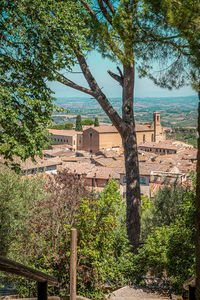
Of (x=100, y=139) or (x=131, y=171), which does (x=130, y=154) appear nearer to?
(x=131, y=171)

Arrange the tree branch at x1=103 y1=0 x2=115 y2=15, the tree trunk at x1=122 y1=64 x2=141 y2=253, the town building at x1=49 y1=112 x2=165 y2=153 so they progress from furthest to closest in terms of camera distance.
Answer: the town building at x1=49 y1=112 x2=165 y2=153
the tree trunk at x1=122 y1=64 x2=141 y2=253
the tree branch at x1=103 y1=0 x2=115 y2=15

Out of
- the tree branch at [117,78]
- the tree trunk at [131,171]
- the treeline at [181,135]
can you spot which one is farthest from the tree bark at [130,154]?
the treeline at [181,135]

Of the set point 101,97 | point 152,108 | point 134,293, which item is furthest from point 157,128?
point 134,293

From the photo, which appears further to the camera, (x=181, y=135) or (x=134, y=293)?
(x=181, y=135)

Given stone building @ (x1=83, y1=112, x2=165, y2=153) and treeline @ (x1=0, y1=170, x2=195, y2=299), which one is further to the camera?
stone building @ (x1=83, y1=112, x2=165, y2=153)

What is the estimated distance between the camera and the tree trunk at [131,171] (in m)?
5.22

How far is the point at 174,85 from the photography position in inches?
184

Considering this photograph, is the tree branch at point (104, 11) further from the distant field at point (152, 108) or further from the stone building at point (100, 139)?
the stone building at point (100, 139)

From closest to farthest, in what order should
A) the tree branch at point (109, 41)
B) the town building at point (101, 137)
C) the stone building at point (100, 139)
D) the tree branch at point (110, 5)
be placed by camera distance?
1. the tree branch at point (109, 41)
2. the tree branch at point (110, 5)
3. the stone building at point (100, 139)
4. the town building at point (101, 137)

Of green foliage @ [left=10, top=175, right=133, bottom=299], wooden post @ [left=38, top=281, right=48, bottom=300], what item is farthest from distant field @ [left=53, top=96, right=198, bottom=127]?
wooden post @ [left=38, top=281, right=48, bottom=300]

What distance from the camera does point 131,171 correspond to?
523 centimetres

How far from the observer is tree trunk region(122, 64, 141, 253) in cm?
522

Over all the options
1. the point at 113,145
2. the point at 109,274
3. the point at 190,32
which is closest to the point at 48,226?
the point at 109,274

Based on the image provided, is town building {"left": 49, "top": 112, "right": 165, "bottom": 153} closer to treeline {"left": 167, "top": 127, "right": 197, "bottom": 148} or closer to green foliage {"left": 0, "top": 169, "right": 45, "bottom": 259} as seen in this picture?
treeline {"left": 167, "top": 127, "right": 197, "bottom": 148}
